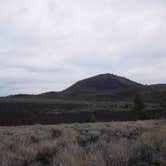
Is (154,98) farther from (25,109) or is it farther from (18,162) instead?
(18,162)

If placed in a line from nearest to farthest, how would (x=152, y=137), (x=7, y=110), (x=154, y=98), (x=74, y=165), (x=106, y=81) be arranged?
(x=74, y=165) → (x=152, y=137) → (x=7, y=110) → (x=154, y=98) → (x=106, y=81)

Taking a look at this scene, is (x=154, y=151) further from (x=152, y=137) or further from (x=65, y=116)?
(x=65, y=116)

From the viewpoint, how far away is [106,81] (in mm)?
188625

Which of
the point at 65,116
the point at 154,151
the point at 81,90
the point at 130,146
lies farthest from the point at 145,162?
the point at 81,90

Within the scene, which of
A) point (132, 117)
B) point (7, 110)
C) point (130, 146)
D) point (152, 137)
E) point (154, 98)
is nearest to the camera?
point (130, 146)

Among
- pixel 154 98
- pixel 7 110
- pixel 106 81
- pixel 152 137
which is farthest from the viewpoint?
pixel 106 81

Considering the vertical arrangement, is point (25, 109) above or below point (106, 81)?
below

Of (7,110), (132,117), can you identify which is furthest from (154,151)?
(7,110)

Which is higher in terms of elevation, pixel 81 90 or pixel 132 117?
pixel 81 90

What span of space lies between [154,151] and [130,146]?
0.91m

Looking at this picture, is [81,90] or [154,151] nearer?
[154,151]

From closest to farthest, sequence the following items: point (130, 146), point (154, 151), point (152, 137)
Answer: point (154, 151)
point (130, 146)
point (152, 137)

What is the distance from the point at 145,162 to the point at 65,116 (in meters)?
63.0

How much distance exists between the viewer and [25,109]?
80.6 metres
